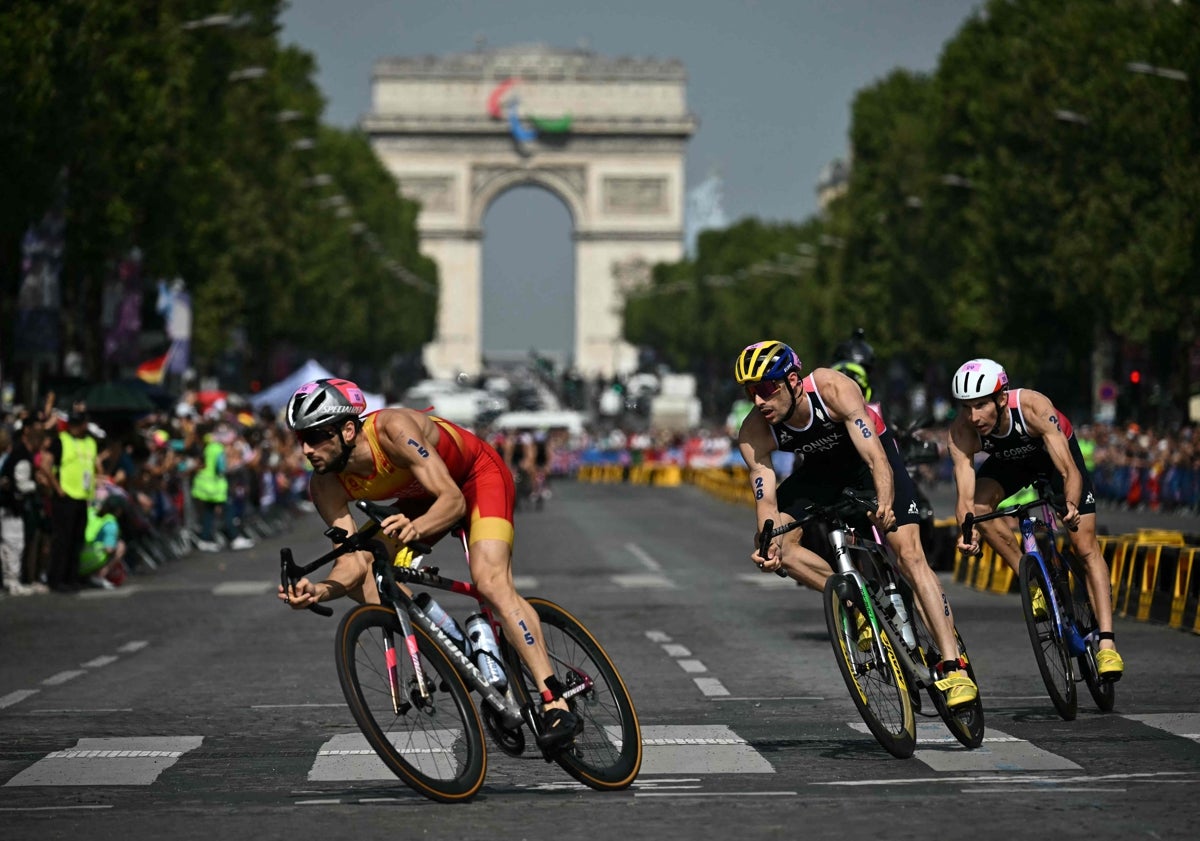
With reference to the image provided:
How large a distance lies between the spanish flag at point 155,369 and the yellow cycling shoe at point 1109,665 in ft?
133

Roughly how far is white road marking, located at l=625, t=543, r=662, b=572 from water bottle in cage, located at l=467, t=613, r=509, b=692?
19.3m

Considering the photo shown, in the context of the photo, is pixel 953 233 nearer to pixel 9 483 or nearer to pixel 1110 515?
pixel 1110 515

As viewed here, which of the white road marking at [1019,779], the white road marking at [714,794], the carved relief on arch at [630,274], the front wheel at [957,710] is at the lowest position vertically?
the white road marking at [714,794]

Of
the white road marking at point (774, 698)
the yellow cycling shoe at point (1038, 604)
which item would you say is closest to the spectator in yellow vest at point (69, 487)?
the white road marking at point (774, 698)

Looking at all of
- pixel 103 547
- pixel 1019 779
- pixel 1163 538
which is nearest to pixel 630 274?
pixel 103 547

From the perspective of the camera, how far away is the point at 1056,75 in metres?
54.6

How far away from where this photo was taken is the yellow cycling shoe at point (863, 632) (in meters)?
10.4

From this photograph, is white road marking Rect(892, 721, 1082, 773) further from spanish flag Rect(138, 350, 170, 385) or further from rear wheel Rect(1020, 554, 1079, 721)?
spanish flag Rect(138, 350, 170, 385)

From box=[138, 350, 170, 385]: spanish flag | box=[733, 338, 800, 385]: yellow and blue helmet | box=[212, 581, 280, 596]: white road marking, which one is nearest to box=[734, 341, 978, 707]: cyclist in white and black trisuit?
box=[733, 338, 800, 385]: yellow and blue helmet

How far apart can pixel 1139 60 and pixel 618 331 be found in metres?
114

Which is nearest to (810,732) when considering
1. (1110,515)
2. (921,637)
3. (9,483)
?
(921,637)

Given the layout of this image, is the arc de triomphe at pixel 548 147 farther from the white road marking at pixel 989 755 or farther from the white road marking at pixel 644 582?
the white road marking at pixel 989 755

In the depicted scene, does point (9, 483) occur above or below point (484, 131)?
below

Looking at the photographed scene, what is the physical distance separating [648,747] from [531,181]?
148m
